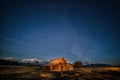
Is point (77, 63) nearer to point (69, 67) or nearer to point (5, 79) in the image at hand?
point (69, 67)

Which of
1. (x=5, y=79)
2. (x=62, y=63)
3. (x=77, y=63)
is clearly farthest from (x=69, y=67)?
(x=5, y=79)

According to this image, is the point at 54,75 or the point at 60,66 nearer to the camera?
the point at 54,75

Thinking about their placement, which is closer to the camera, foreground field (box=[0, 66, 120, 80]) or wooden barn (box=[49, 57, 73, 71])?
foreground field (box=[0, 66, 120, 80])

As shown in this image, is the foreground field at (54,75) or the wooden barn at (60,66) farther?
the wooden barn at (60,66)

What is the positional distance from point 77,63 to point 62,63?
735 inches

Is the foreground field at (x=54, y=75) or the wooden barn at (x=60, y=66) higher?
the wooden barn at (x=60, y=66)

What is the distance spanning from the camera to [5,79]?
17797 mm

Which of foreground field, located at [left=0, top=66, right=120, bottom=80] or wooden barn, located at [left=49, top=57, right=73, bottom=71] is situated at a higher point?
wooden barn, located at [left=49, top=57, right=73, bottom=71]

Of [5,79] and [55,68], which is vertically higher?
[55,68]

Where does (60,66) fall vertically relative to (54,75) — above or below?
above

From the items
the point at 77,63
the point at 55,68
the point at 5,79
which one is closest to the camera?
the point at 5,79

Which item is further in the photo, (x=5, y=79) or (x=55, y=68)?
(x=55, y=68)

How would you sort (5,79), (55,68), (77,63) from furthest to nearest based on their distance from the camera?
(77,63), (55,68), (5,79)

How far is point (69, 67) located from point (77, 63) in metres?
17.7
